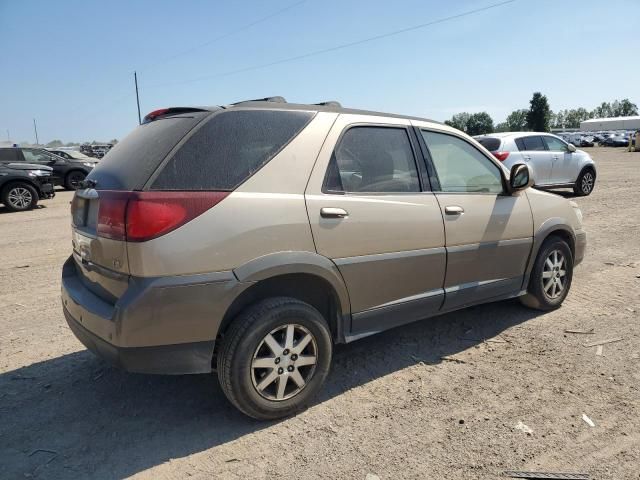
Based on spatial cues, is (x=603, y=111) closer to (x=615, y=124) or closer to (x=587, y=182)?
(x=615, y=124)

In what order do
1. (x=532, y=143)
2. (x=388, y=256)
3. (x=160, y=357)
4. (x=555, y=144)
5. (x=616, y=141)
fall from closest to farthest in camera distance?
1. (x=160, y=357)
2. (x=388, y=256)
3. (x=532, y=143)
4. (x=555, y=144)
5. (x=616, y=141)

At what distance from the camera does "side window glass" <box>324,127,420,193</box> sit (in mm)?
3109

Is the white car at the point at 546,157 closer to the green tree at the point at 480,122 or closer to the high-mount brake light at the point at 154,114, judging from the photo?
the high-mount brake light at the point at 154,114

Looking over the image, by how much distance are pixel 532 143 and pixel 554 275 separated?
8457 mm

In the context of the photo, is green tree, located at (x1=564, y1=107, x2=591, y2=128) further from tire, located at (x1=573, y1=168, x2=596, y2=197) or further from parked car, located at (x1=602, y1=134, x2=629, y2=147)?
tire, located at (x1=573, y1=168, x2=596, y2=197)

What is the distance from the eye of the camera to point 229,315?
8.94 ft

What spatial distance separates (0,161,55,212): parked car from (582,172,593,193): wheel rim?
584 inches

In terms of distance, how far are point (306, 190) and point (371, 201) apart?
0.51m

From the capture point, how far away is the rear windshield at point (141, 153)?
2613 millimetres

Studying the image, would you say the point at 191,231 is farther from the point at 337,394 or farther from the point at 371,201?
the point at 337,394

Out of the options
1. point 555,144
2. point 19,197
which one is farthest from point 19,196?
point 555,144

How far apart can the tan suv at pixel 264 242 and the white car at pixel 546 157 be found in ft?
27.8

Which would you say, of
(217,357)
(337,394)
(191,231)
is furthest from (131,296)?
(337,394)

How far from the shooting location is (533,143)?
11945 mm
